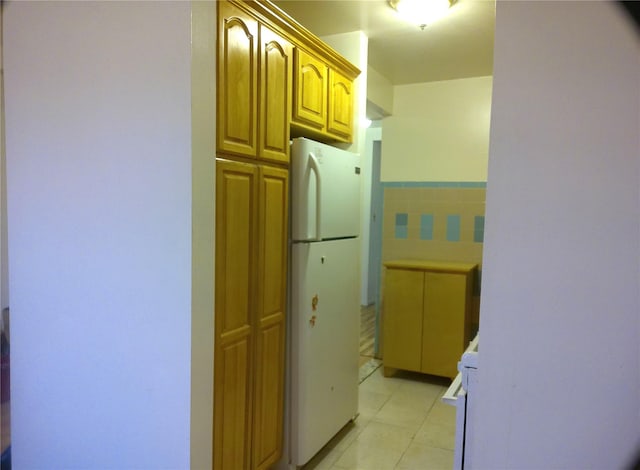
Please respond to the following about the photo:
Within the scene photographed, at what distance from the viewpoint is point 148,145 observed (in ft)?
→ 4.93

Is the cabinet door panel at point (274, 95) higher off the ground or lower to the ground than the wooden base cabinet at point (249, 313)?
higher

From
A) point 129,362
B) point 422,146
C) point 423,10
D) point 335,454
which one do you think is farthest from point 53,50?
point 422,146

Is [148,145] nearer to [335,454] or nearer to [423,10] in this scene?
[423,10]

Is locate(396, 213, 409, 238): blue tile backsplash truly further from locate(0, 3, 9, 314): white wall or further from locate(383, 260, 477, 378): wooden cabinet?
locate(0, 3, 9, 314): white wall

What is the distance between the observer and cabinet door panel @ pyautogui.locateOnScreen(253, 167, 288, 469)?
199 centimetres

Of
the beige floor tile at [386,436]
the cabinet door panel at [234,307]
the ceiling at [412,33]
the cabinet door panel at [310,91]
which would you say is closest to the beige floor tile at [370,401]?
the beige floor tile at [386,436]

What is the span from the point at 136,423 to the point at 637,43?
1.83 meters

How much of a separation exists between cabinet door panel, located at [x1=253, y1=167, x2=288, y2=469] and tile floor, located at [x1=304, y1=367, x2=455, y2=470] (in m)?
0.46

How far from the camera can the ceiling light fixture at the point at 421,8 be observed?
7.39ft

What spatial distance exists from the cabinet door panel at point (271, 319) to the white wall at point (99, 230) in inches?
20.6

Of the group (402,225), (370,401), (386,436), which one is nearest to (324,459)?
(386,436)

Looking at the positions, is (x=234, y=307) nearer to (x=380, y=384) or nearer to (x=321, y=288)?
(x=321, y=288)

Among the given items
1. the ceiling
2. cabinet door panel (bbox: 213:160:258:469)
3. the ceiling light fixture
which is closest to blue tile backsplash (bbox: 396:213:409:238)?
the ceiling

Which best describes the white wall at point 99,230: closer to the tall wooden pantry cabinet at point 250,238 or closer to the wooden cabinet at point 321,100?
the tall wooden pantry cabinet at point 250,238
